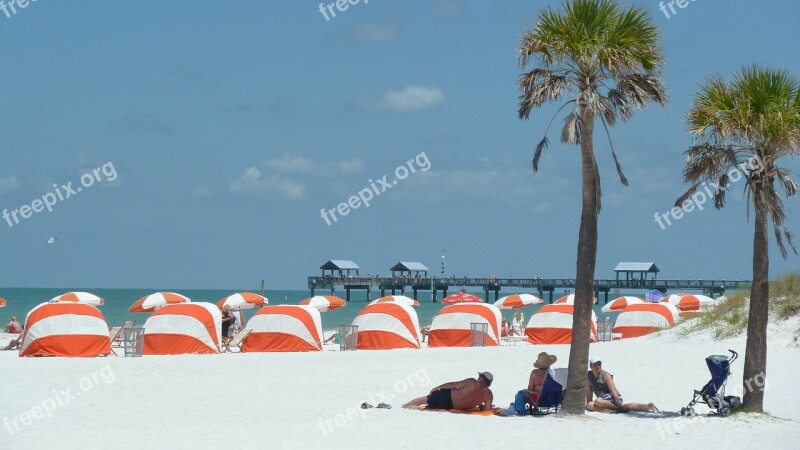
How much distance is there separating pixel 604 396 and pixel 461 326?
12.2 m

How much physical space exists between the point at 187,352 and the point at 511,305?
19.3m

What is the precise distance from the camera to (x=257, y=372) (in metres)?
17.3

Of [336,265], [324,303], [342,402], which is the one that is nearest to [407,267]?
[336,265]

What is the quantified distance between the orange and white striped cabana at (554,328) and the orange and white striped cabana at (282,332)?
252 inches

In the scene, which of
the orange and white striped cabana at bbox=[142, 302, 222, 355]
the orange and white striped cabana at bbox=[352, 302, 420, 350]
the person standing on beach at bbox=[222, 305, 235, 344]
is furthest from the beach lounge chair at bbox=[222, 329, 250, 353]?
the orange and white striped cabana at bbox=[352, 302, 420, 350]

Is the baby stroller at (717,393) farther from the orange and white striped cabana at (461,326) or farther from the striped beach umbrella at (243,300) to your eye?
the striped beach umbrella at (243,300)

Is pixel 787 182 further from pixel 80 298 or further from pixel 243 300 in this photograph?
pixel 80 298

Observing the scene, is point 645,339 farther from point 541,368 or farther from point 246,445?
point 246,445

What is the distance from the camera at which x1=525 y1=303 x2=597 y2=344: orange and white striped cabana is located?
87.4ft

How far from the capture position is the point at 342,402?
552 inches

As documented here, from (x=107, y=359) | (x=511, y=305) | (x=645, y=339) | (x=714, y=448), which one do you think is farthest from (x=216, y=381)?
(x=511, y=305)

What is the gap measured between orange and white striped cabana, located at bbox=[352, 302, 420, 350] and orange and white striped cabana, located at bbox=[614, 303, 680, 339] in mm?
6730

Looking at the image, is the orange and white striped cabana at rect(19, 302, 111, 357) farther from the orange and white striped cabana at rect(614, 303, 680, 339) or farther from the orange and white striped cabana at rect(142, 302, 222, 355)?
the orange and white striped cabana at rect(614, 303, 680, 339)

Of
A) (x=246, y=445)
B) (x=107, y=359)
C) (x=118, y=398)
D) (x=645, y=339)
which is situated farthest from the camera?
(x=645, y=339)
